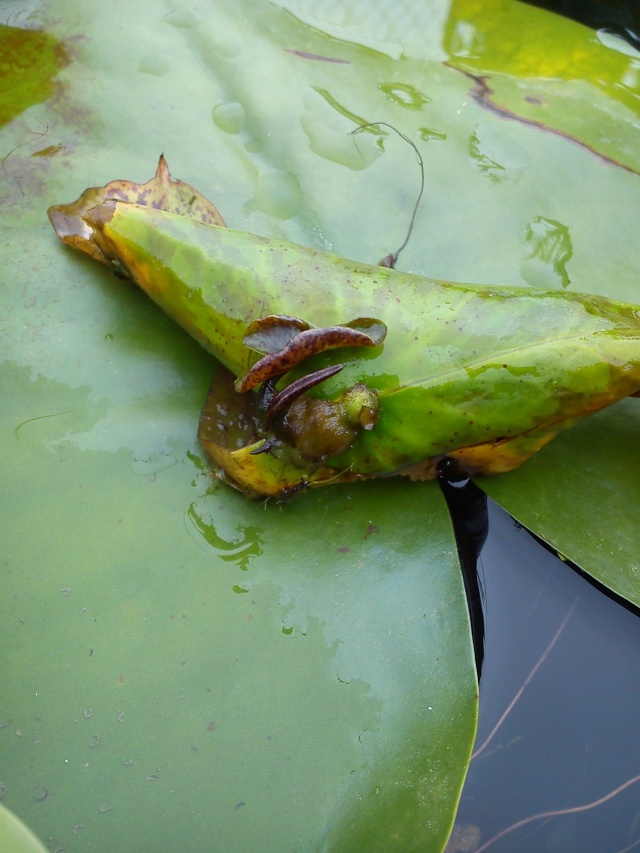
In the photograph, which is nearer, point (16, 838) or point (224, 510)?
point (16, 838)

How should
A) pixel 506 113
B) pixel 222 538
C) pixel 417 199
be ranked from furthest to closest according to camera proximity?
pixel 506 113 < pixel 417 199 < pixel 222 538

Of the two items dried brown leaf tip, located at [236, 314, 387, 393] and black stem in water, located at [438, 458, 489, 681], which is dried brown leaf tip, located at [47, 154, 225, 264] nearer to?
dried brown leaf tip, located at [236, 314, 387, 393]

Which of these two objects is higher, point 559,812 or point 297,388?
point 297,388

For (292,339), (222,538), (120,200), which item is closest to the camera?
(292,339)

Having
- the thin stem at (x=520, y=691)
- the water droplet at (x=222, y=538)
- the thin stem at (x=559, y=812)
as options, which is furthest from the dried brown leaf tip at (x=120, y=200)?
the thin stem at (x=559, y=812)

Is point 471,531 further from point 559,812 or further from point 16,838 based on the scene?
point 16,838

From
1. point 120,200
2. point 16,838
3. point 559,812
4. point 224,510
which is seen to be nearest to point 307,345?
point 224,510
